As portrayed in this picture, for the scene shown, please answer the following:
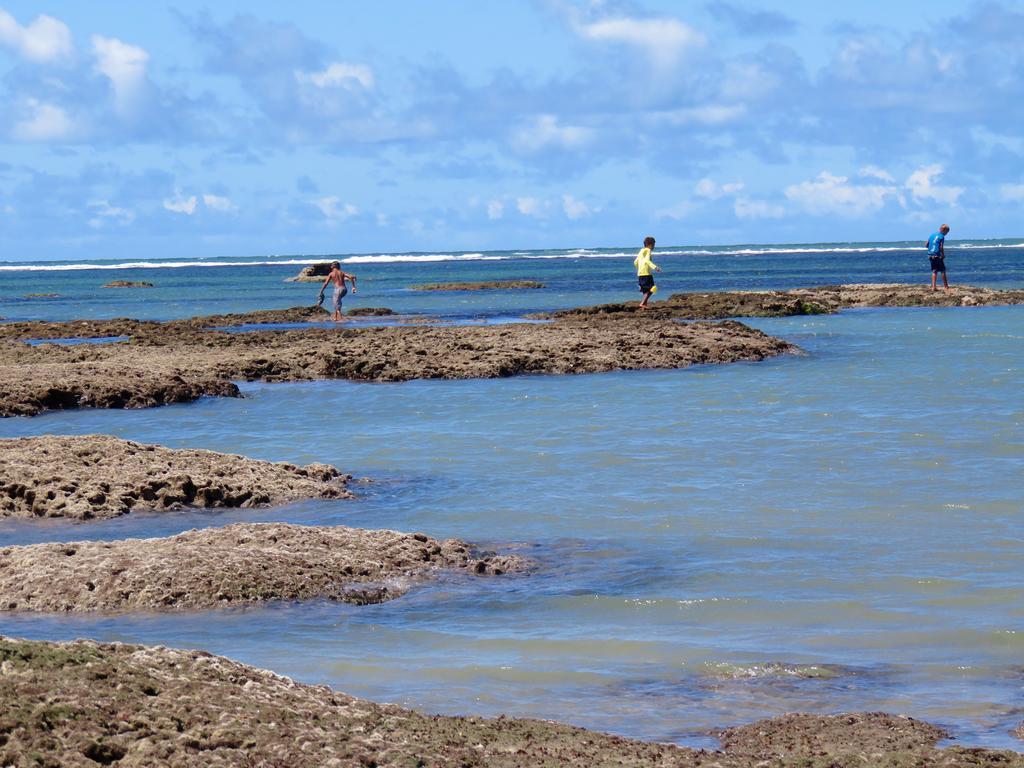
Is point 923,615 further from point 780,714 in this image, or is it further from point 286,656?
point 286,656

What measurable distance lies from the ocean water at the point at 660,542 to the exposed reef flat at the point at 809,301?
12793 mm

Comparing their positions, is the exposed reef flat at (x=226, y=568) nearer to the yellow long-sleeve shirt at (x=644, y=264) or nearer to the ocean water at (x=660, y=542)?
the ocean water at (x=660, y=542)

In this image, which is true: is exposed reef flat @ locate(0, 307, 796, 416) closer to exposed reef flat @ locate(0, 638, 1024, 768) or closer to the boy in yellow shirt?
the boy in yellow shirt

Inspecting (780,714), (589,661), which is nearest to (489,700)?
(589,661)

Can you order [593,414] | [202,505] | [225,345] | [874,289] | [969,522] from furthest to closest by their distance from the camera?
[874,289] → [225,345] → [593,414] → [202,505] → [969,522]

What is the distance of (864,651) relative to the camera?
758 cm

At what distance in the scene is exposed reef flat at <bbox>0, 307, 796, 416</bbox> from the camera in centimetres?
2045

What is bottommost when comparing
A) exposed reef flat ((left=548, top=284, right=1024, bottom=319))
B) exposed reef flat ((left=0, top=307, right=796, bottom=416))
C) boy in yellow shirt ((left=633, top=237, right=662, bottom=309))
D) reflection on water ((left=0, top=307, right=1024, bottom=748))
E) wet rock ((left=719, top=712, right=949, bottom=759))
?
reflection on water ((left=0, top=307, right=1024, bottom=748))

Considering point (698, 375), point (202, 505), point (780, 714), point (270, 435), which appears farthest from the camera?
point (698, 375)

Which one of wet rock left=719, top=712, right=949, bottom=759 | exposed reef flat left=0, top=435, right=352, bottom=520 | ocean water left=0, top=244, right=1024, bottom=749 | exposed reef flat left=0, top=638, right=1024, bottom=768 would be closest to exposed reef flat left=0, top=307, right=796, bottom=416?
ocean water left=0, top=244, right=1024, bottom=749

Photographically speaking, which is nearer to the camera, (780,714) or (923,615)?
(780,714)

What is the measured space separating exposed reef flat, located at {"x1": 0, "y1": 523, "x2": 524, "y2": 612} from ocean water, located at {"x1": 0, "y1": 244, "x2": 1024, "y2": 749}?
0.72ft

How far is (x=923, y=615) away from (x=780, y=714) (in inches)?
93.3

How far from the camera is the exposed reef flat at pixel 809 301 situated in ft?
112
